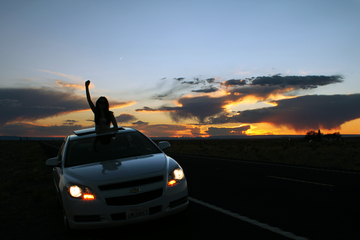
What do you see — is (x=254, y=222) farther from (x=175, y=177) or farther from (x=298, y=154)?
(x=298, y=154)

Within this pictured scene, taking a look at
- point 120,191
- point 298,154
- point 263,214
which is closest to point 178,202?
point 120,191

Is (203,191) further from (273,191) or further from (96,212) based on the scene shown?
(96,212)

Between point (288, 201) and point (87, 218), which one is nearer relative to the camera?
point (87, 218)

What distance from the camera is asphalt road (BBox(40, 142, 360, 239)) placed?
393 centimetres

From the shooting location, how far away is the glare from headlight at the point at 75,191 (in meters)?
3.76

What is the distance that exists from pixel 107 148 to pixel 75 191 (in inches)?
53.8

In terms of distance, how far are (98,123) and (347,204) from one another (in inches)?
218

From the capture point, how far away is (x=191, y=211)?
5117mm

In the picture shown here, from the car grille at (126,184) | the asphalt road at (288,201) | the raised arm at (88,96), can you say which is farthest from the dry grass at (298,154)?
the car grille at (126,184)

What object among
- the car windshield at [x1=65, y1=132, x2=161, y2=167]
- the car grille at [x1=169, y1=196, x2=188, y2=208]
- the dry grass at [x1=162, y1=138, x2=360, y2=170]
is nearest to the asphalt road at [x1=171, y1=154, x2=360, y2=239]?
the car grille at [x1=169, y1=196, x2=188, y2=208]

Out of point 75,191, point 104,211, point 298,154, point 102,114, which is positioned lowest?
point 298,154

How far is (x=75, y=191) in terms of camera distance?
379cm

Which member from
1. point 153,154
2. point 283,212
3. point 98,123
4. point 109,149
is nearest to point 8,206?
point 98,123

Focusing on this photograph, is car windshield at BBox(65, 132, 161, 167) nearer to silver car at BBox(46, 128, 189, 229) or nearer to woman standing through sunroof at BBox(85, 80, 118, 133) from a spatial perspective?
silver car at BBox(46, 128, 189, 229)
